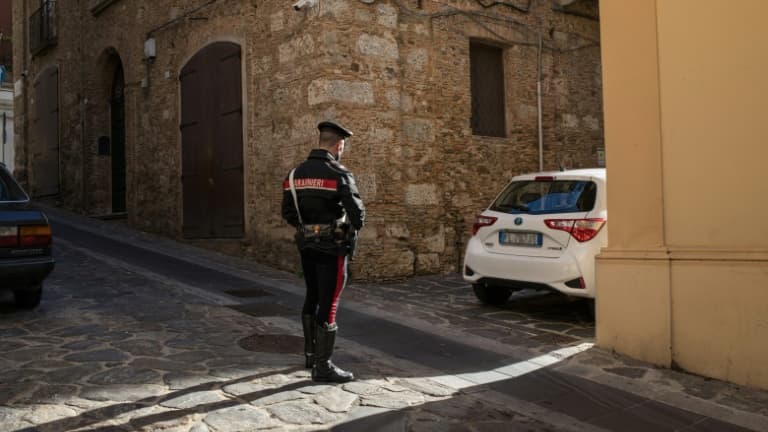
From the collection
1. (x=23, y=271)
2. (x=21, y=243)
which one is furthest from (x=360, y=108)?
(x=23, y=271)

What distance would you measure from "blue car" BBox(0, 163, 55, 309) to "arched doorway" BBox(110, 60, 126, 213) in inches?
435

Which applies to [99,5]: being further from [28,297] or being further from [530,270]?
[530,270]

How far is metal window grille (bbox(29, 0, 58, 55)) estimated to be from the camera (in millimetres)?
18828

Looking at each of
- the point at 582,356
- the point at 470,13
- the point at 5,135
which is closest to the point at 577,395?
the point at 582,356

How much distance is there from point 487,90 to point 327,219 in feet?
26.0

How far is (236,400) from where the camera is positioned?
3.82m

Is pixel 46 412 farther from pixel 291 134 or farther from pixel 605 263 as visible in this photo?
pixel 291 134

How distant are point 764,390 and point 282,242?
7.24 meters

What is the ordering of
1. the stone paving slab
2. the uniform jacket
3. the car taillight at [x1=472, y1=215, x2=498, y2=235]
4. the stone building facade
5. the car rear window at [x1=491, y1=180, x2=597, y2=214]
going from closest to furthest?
1. the stone paving slab
2. the uniform jacket
3. the car rear window at [x1=491, y1=180, x2=597, y2=214]
4. the car taillight at [x1=472, y1=215, x2=498, y2=235]
5. the stone building facade

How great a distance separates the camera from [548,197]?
21.9 ft

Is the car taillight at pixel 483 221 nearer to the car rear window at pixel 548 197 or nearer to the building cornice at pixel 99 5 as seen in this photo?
the car rear window at pixel 548 197

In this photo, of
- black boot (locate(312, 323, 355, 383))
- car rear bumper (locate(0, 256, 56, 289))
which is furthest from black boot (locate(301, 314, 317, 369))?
car rear bumper (locate(0, 256, 56, 289))

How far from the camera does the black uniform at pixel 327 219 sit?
4266 mm

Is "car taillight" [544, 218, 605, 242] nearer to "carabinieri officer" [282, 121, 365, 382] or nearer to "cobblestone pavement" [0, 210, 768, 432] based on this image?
"cobblestone pavement" [0, 210, 768, 432]
